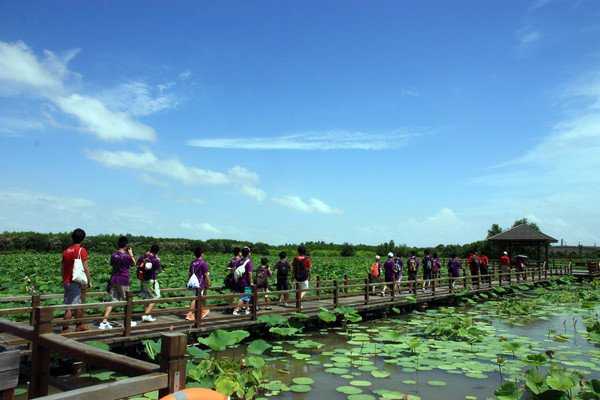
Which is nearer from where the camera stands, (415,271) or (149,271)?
(149,271)

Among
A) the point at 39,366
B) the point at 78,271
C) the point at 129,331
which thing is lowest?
the point at 129,331

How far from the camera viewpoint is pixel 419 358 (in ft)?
27.2

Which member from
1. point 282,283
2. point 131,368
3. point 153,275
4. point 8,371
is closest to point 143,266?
point 153,275

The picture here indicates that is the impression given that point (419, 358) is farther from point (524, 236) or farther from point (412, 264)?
point (524, 236)

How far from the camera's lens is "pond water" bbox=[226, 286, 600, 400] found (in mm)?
6684

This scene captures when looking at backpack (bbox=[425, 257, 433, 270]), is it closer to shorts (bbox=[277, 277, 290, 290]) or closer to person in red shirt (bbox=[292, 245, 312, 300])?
person in red shirt (bbox=[292, 245, 312, 300])

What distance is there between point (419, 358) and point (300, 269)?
12.9ft

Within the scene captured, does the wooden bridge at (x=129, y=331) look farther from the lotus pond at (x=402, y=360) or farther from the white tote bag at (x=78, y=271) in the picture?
the lotus pond at (x=402, y=360)

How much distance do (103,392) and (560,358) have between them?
883 centimetres

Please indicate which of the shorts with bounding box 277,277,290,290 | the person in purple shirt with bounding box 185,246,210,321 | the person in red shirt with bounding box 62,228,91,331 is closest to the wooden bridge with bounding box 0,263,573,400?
the person in purple shirt with bounding box 185,246,210,321

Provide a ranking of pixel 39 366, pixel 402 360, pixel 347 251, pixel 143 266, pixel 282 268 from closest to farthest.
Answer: pixel 39 366
pixel 402 360
pixel 143 266
pixel 282 268
pixel 347 251

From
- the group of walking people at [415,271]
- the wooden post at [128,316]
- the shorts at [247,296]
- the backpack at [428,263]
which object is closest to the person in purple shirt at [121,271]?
the wooden post at [128,316]

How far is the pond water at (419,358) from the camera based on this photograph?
6.68 metres

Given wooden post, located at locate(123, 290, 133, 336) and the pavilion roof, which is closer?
wooden post, located at locate(123, 290, 133, 336)
